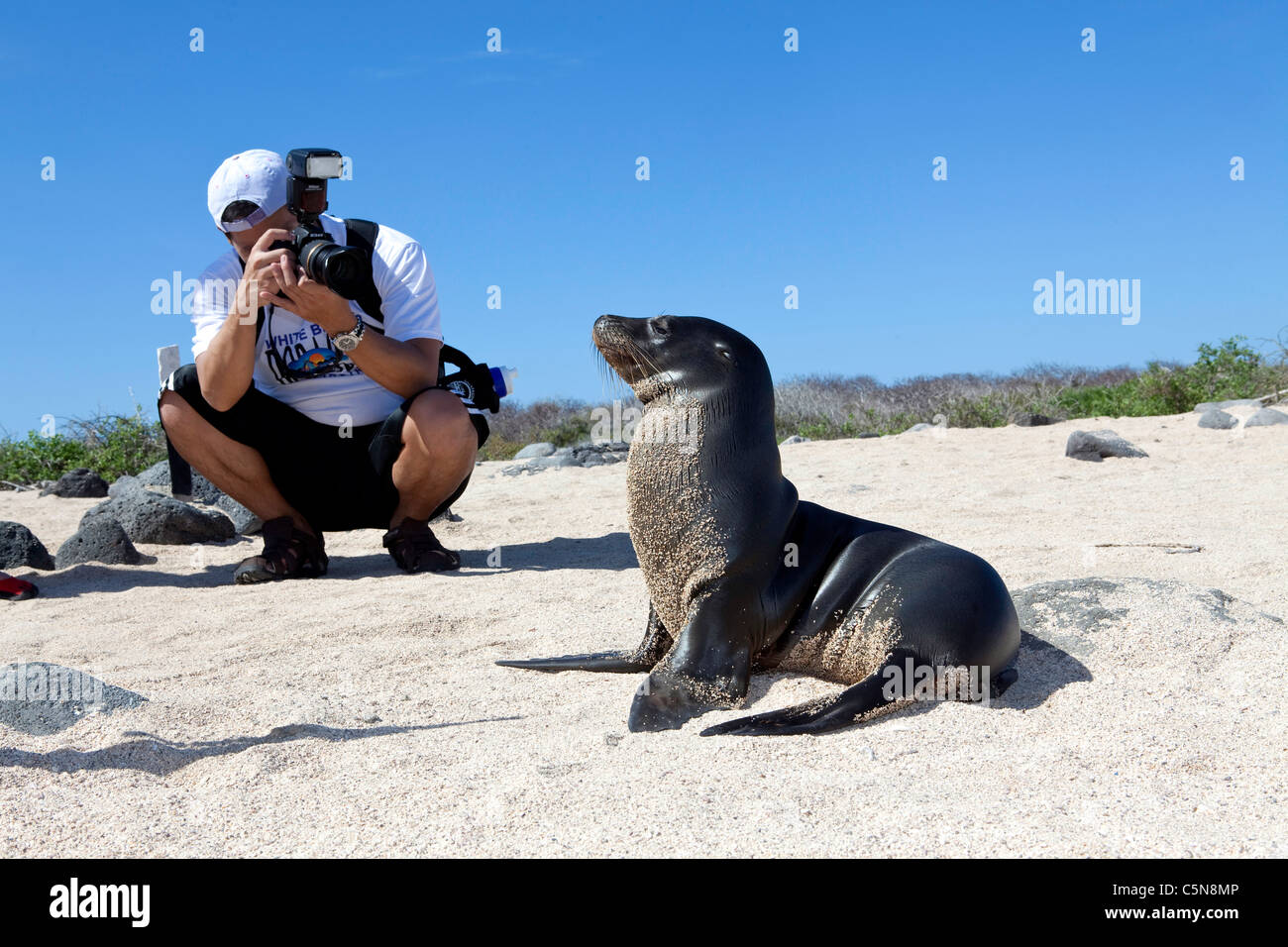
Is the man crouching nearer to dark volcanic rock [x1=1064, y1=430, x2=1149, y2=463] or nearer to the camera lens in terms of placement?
the camera lens

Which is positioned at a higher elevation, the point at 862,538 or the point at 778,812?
the point at 862,538

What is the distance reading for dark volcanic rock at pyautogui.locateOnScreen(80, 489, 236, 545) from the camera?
6.14m

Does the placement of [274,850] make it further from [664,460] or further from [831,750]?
[664,460]

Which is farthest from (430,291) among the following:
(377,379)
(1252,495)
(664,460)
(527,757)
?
(1252,495)

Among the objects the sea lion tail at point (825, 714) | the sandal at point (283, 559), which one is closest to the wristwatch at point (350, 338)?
the sandal at point (283, 559)

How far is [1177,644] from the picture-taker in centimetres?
293

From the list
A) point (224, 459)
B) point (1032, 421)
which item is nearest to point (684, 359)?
point (224, 459)

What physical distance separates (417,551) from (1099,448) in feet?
17.2

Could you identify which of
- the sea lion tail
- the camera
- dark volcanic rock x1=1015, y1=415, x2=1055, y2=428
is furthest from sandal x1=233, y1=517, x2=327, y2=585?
dark volcanic rock x1=1015, y1=415, x2=1055, y2=428

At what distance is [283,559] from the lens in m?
4.99

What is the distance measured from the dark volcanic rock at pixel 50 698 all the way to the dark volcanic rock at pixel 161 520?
3.64 m

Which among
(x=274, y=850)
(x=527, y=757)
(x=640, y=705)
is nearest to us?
(x=274, y=850)

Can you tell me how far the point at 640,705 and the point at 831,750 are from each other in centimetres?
52

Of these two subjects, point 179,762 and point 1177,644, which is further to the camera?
point 1177,644
